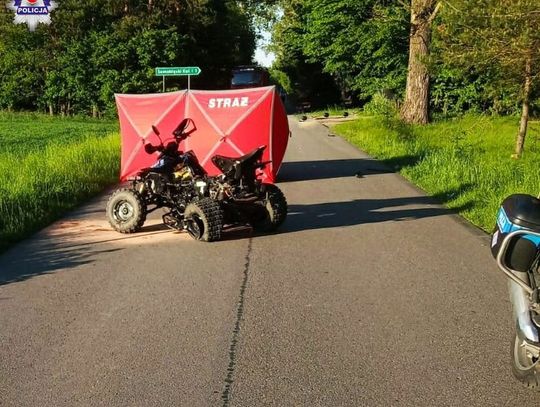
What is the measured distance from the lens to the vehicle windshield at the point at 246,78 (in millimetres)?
33469

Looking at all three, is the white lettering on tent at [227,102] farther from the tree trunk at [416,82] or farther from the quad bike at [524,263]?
the tree trunk at [416,82]

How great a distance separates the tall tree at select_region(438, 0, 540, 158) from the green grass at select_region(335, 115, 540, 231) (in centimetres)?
208

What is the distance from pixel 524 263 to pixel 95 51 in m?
41.0

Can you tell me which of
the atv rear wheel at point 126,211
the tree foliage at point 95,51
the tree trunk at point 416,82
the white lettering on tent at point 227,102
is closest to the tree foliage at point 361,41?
the tree foliage at point 95,51

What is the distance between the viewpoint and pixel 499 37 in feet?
40.4

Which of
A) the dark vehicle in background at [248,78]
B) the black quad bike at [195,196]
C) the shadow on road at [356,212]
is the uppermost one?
the dark vehicle in background at [248,78]

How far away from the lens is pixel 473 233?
932 cm

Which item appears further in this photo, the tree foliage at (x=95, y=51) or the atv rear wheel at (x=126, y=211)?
the tree foliage at (x=95, y=51)

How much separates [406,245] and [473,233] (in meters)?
1.31

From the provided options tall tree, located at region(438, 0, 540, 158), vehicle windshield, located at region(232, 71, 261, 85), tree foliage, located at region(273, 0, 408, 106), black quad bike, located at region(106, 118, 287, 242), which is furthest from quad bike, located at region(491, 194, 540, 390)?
tree foliage, located at region(273, 0, 408, 106)

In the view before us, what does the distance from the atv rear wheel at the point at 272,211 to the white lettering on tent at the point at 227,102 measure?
9.64ft

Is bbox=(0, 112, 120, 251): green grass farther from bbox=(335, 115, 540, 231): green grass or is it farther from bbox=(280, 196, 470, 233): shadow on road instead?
bbox=(335, 115, 540, 231): green grass

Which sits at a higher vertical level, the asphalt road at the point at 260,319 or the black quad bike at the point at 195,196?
the black quad bike at the point at 195,196

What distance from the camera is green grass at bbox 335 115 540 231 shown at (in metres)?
11.7
